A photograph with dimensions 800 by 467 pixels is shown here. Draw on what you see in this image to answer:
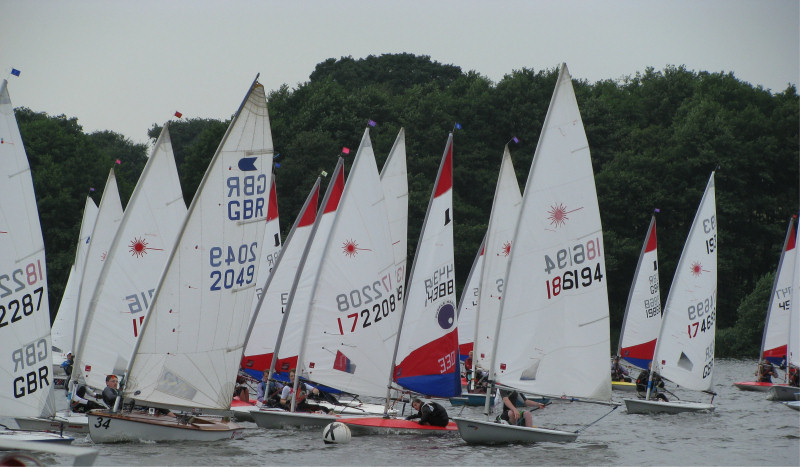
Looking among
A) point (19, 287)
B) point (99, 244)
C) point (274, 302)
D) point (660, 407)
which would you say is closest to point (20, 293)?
point (19, 287)

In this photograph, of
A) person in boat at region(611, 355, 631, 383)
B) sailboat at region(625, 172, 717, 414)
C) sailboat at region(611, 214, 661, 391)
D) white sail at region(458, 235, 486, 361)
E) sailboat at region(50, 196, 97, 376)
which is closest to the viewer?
sailboat at region(625, 172, 717, 414)

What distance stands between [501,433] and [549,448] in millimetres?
1349

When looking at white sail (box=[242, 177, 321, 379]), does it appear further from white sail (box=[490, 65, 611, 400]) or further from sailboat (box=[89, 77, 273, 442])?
white sail (box=[490, 65, 611, 400])

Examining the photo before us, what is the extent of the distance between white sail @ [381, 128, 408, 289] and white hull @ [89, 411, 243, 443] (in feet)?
25.2

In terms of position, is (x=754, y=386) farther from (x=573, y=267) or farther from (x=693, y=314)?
(x=573, y=267)

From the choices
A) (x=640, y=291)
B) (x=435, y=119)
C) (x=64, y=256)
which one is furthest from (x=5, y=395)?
(x=435, y=119)

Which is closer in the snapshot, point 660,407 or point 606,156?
point 660,407

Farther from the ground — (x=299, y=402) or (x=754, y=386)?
(x=754, y=386)

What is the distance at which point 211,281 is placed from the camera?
2103cm

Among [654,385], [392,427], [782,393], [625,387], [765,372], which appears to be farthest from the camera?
[625,387]

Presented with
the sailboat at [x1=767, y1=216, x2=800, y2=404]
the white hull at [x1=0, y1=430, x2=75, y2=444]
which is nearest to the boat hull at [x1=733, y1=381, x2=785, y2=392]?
the sailboat at [x1=767, y1=216, x2=800, y2=404]

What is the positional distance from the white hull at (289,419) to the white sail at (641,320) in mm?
19111

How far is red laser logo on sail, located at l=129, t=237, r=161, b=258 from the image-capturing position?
88.8 ft

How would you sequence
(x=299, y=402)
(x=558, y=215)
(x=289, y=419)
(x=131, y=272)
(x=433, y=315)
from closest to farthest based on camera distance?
(x=558, y=215), (x=289, y=419), (x=299, y=402), (x=433, y=315), (x=131, y=272)
